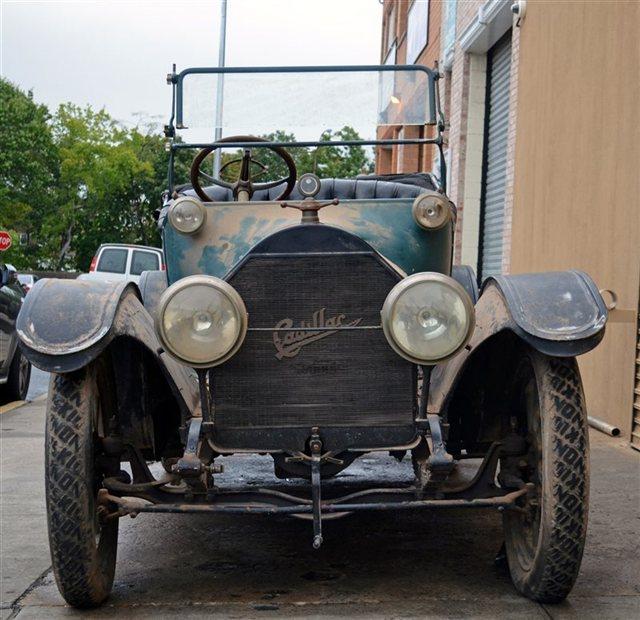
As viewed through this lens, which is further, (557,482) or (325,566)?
(325,566)

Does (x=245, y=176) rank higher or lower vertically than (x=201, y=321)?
higher

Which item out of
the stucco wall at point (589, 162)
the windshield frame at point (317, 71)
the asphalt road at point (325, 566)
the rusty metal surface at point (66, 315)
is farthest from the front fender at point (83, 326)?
the stucco wall at point (589, 162)

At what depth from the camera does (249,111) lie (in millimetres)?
5816

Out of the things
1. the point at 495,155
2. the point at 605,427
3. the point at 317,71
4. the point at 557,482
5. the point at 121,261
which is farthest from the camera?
the point at 121,261

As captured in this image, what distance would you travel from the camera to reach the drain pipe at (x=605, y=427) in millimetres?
7494

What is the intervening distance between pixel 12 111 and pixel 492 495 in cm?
4623

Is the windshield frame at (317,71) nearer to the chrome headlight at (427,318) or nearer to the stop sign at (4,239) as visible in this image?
the chrome headlight at (427,318)

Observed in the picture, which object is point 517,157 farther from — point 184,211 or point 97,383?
point 97,383

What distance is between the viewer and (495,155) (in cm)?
1331

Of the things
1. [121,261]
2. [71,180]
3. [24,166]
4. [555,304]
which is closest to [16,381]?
[555,304]

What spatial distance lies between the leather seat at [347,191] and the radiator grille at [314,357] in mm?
2036

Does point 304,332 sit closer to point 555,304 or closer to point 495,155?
point 555,304

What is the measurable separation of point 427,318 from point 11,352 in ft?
24.8

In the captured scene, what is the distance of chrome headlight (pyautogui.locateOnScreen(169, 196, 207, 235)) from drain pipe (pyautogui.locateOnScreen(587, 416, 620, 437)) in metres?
3.74
